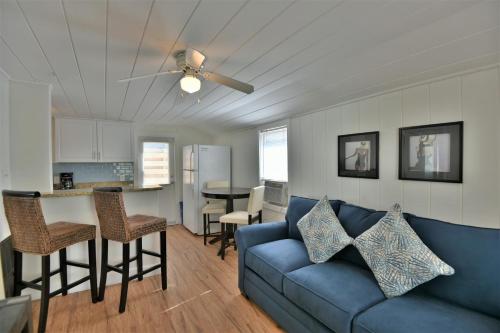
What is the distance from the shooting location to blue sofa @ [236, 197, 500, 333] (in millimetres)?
1385

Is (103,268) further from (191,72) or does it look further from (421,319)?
(421,319)

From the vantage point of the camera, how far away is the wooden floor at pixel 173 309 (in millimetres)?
2064

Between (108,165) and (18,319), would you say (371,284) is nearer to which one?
(18,319)

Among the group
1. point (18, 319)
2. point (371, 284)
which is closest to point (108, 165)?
point (18, 319)

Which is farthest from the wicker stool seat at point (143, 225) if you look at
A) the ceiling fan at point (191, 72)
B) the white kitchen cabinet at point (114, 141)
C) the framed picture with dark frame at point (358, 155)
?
the white kitchen cabinet at point (114, 141)

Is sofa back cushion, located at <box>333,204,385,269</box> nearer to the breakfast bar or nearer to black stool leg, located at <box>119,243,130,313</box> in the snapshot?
black stool leg, located at <box>119,243,130,313</box>

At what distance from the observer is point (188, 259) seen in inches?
136

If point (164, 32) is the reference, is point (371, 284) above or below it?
below

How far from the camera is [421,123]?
211cm

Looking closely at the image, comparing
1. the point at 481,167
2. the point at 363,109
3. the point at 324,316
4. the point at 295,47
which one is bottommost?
the point at 324,316

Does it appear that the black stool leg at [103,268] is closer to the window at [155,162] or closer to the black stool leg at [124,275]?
the black stool leg at [124,275]

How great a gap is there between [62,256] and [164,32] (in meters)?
2.22

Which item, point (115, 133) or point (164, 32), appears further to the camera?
point (115, 133)

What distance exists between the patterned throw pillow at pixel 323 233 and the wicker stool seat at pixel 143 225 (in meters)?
1.41
